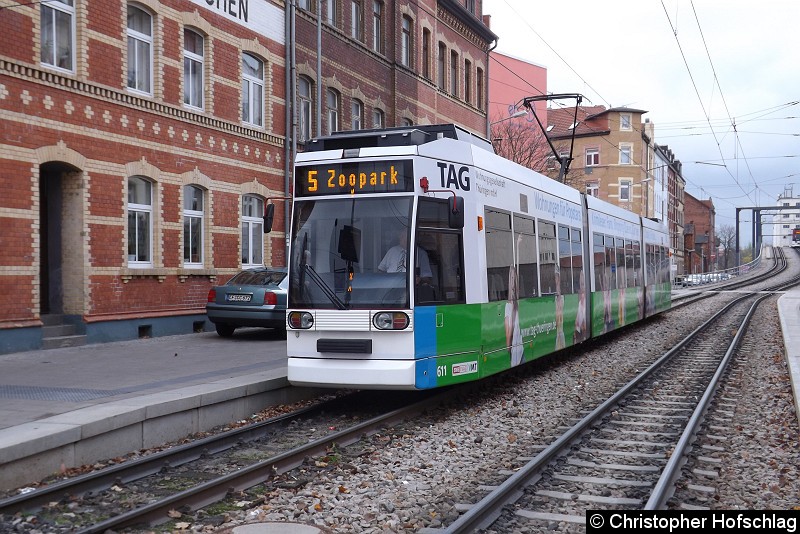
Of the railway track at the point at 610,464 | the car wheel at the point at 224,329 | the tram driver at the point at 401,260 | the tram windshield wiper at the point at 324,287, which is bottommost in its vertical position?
the railway track at the point at 610,464

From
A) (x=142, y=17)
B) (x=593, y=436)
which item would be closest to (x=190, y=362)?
(x=593, y=436)

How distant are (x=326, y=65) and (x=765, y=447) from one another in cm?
1802

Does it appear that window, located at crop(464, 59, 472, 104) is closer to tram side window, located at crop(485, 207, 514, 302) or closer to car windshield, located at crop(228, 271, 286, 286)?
car windshield, located at crop(228, 271, 286, 286)

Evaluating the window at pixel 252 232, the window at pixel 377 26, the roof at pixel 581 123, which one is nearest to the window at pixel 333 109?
the window at pixel 377 26

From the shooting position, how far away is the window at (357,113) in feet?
85.6

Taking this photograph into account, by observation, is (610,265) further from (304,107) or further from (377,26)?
(377,26)

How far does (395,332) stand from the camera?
30.8ft

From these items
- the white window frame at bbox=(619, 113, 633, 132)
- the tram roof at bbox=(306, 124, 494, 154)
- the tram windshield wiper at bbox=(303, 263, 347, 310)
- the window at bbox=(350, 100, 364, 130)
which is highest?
the white window frame at bbox=(619, 113, 633, 132)

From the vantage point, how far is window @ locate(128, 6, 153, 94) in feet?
56.1

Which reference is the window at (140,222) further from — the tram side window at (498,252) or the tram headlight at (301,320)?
the tram side window at (498,252)

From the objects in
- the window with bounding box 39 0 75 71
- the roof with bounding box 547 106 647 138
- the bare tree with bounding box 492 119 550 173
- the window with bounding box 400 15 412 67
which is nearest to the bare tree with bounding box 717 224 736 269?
the roof with bounding box 547 106 647 138

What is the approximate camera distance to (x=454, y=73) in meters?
35.0

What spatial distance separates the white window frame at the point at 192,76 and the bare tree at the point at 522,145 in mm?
23020

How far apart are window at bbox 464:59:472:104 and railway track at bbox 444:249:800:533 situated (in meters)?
24.8
